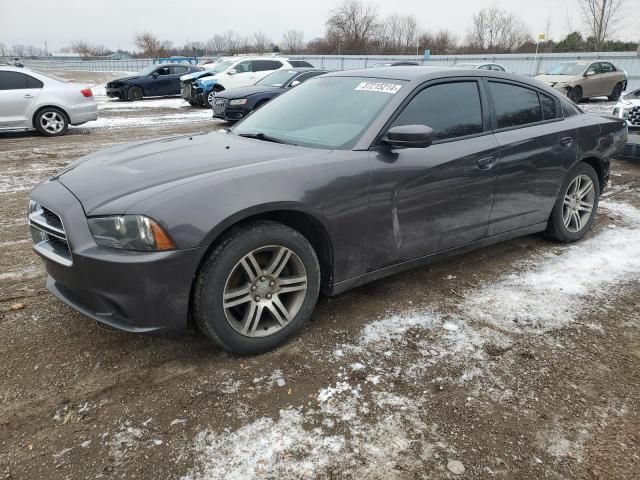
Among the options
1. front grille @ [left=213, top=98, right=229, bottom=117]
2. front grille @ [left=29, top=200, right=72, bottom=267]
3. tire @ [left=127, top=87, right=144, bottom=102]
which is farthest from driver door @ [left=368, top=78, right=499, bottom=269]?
tire @ [left=127, top=87, right=144, bottom=102]

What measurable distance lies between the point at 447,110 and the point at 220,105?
924 cm

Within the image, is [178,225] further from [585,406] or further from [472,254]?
[472,254]

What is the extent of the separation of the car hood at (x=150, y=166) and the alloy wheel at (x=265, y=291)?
545 mm

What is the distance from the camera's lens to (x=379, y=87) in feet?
11.4

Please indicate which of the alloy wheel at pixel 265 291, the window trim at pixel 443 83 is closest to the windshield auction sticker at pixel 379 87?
the window trim at pixel 443 83

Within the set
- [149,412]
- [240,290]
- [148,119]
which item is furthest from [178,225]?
[148,119]

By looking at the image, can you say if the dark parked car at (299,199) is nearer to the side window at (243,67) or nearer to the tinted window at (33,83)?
the tinted window at (33,83)

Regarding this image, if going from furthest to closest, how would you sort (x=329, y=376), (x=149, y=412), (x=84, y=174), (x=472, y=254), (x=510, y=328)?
(x=472, y=254), (x=510, y=328), (x=84, y=174), (x=329, y=376), (x=149, y=412)

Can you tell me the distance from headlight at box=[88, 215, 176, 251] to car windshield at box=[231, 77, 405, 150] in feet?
3.99

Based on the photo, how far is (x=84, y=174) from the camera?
2932 mm

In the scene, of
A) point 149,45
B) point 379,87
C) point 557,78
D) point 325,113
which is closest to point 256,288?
point 325,113

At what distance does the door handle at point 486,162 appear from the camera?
11.7 feet

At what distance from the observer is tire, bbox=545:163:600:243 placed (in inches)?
176

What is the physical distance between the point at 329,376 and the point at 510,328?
1.29m
